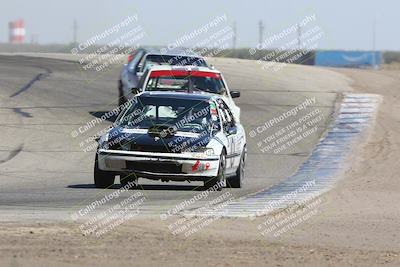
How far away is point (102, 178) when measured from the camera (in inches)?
563

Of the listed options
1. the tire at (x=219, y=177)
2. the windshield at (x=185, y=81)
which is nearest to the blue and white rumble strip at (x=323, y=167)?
the tire at (x=219, y=177)

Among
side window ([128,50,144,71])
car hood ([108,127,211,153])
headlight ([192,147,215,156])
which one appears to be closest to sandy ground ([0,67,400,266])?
headlight ([192,147,215,156])

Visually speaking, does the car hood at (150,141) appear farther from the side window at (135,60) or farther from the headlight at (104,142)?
the side window at (135,60)

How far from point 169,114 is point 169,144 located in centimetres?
99

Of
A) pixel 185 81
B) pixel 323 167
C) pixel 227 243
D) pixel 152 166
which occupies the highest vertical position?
pixel 227 243

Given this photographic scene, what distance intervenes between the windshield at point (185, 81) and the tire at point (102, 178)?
22.0 ft

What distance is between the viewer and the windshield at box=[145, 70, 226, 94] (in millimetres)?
21047

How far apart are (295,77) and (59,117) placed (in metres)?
16.4

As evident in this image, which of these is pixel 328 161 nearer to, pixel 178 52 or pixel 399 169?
pixel 399 169

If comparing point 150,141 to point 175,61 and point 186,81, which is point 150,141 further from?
point 175,61

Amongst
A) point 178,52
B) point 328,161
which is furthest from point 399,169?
point 178,52

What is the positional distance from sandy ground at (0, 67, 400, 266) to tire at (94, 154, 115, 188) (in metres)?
3.01

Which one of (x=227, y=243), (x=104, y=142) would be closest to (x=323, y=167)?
(x=104, y=142)

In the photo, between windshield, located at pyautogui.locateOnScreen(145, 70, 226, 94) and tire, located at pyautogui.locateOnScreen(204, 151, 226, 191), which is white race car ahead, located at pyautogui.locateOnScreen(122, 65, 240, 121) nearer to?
windshield, located at pyautogui.locateOnScreen(145, 70, 226, 94)
